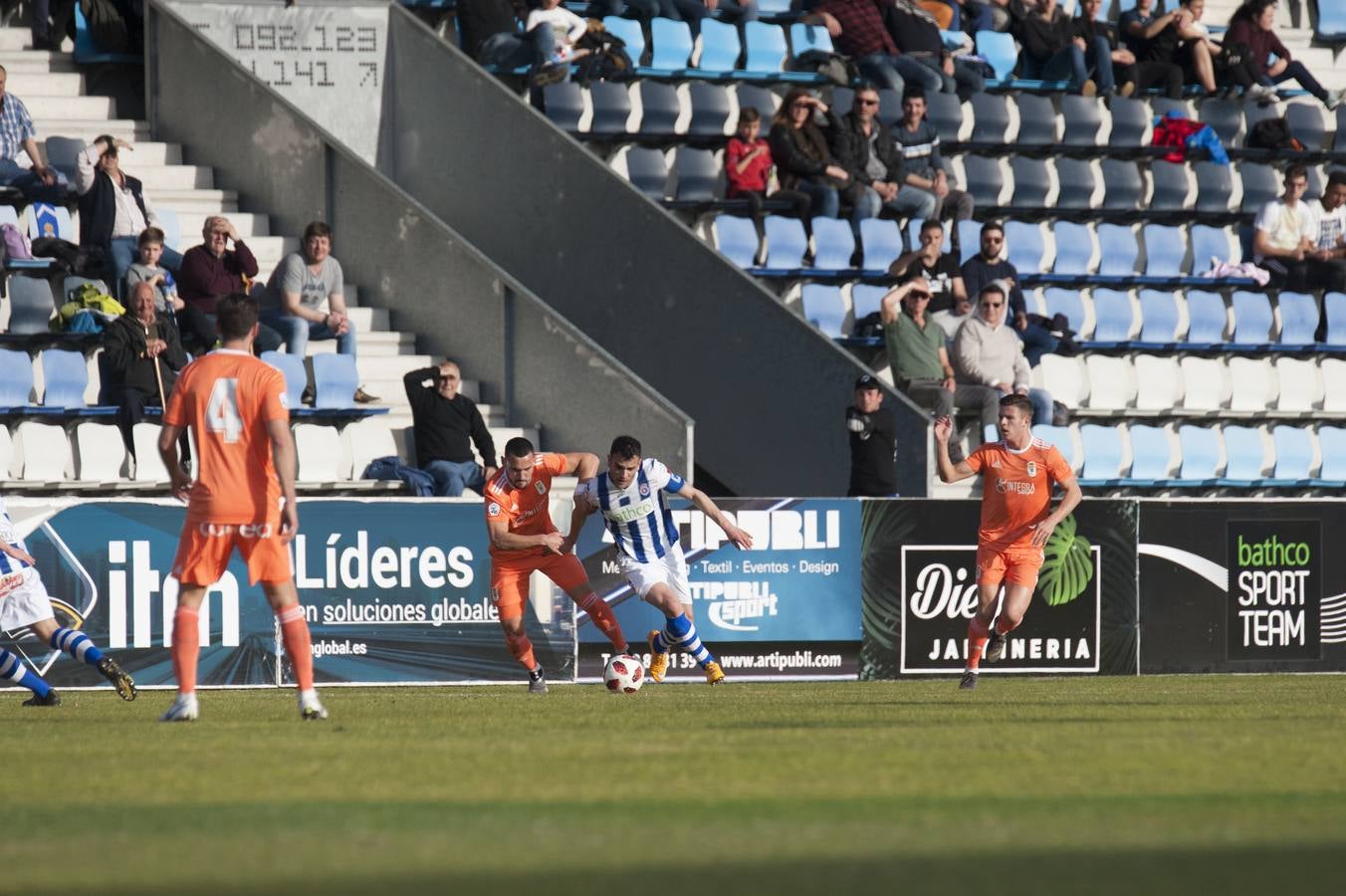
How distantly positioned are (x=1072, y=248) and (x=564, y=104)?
576 cm

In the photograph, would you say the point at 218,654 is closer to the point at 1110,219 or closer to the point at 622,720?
the point at 622,720

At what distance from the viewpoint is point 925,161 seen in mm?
23797

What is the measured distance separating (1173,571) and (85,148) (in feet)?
34.0

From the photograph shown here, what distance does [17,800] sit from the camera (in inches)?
307

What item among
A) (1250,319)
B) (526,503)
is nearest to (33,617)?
(526,503)

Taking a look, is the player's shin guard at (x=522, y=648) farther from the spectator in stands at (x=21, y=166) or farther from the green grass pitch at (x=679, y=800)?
the spectator in stands at (x=21, y=166)

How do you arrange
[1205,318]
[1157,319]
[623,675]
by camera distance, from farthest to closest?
[1205,318] < [1157,319] < [623,675]

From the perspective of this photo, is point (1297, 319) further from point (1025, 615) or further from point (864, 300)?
point (1025, 615)

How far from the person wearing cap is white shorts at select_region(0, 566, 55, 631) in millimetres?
7476

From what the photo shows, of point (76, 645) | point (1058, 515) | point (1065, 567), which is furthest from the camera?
point (1065, 567)

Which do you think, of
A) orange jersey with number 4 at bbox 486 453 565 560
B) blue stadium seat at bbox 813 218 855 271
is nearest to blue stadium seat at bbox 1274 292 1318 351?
blue stadium seat at bbox 813 218 855 271

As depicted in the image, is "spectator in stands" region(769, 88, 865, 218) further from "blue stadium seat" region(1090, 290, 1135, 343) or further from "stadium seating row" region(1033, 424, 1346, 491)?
"stadium seating row" region(1033, 424, 1346, 491)

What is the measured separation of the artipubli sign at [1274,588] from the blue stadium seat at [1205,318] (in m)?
5.20

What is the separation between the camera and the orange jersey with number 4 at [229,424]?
10.7 meters
